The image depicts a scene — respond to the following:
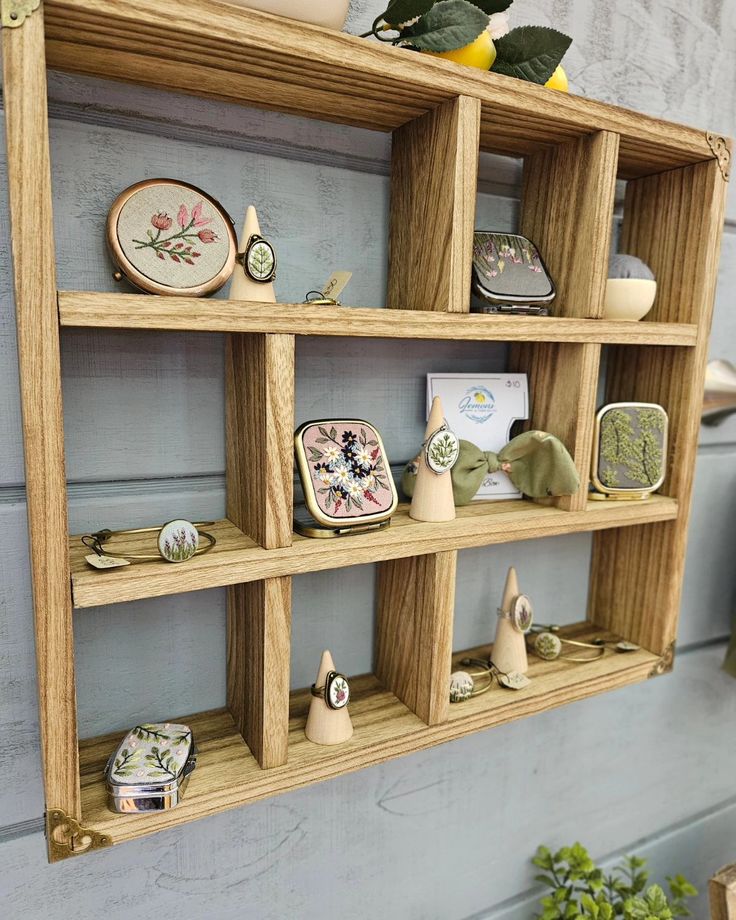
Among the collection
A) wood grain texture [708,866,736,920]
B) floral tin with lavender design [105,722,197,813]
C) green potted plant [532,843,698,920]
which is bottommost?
green potted plant [532,843,698,920]

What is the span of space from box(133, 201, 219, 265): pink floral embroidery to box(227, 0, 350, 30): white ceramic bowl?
0.17m

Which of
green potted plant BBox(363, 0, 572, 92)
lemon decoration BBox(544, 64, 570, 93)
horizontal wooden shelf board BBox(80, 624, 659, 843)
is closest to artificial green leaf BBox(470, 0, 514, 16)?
green potted plant BBox(363, 0, 572, 92)

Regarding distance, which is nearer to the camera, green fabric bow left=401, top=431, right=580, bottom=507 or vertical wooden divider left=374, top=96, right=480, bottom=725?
vertical wooden divider left=374, top=96, right=480, bottom=725

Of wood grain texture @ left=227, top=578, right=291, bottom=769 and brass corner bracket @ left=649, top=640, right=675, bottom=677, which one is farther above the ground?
wood grain texture @ left=227, top=578, right=291, bottom=769

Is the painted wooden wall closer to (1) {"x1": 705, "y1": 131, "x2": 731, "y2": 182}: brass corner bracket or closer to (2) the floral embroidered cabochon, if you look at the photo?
(2) the floral embroidered cabochon

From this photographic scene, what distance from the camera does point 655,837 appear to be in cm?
A: 129

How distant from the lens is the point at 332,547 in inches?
27.2

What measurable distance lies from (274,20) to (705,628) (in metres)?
1.20

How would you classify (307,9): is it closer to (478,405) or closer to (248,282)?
(248,282)

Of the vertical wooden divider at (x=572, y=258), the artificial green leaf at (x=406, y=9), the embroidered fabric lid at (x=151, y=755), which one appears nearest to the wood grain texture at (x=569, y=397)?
the vertical wooden divider at (x=572, y=258)

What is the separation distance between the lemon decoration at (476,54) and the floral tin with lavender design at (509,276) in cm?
17

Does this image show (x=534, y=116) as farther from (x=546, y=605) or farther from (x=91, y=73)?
(x=546, y=605)

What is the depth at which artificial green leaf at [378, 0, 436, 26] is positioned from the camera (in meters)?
0.65

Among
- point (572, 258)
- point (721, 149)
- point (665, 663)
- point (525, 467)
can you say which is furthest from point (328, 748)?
point (721, 149)
